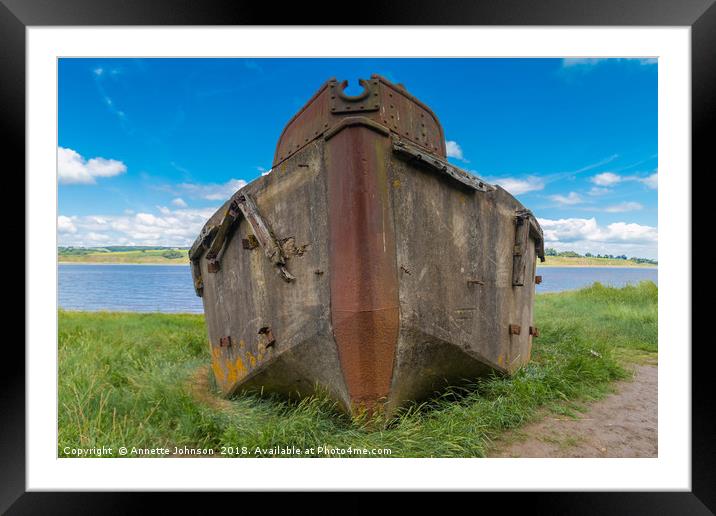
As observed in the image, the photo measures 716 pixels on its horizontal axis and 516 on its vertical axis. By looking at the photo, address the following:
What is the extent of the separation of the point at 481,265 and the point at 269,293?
6.39ft

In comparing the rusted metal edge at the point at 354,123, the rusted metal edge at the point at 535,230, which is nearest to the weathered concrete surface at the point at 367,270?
the rusted metal edge at the point at 354,123

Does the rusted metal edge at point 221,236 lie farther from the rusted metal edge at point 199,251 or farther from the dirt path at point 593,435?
→ the dirt path at point 593,435

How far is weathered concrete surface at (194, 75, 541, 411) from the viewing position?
2230mm

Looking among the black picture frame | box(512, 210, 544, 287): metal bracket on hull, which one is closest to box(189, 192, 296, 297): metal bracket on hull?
the black picture frame

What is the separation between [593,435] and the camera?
2.56 m

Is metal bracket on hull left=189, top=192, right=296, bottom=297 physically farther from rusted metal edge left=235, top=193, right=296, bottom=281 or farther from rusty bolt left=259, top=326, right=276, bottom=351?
rusty bolt left=259, top=326, right=276, bottom=351

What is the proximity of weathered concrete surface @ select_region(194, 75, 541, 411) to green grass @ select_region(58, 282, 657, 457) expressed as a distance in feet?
0.61

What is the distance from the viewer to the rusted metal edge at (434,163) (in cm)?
240
